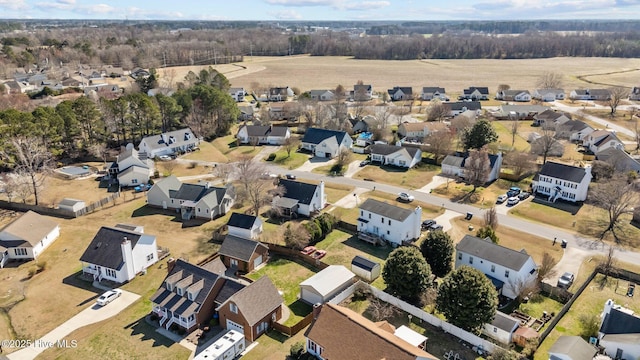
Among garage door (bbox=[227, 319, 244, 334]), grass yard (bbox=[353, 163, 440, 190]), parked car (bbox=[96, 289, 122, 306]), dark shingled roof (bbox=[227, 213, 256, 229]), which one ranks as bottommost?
parked car (bbox=[96, 289, 122, 306])

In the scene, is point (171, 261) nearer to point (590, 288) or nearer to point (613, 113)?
point (590, 288)

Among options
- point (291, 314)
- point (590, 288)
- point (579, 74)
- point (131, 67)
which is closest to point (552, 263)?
point (590, 288)

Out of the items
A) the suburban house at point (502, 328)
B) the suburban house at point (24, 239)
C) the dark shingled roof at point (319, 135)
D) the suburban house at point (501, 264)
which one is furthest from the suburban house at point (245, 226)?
the dark shingled roof at point (319, 135)

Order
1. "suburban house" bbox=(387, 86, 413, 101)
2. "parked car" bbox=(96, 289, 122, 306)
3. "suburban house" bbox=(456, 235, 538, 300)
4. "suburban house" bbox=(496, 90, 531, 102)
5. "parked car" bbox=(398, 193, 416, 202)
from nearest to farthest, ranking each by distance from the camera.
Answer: "parked car" bbox=(96, 289, 122, 306) < "suburban house" bbox=(456, 235, 538, 300) < "parked car" bbox=(398, 193, 416, 202) < "suburban house" bbox=(496, 90, 531, 102) < "suburban house" bbox=(387, 86, 413, 101)

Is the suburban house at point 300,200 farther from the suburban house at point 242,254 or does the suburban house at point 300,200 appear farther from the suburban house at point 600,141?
the suburban house at point 600,141

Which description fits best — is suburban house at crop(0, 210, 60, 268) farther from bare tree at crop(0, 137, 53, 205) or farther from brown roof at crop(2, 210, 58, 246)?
bare tree at crop(0, 137, 53, 205)

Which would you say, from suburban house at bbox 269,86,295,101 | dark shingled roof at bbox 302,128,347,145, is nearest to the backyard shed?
dark shingled roof at bbox 302,128,347,145

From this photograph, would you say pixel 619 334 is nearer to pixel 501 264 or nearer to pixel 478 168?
pixel 501 264

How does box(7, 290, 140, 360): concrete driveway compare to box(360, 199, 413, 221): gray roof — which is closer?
box(7, 290, 140, 360): concrete driveway

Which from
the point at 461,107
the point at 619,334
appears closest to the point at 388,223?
the point at 619,334
